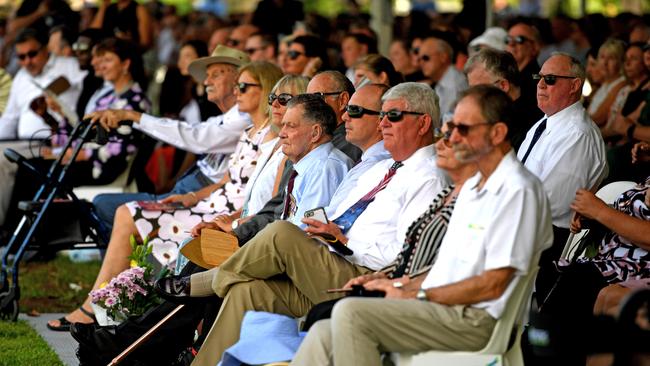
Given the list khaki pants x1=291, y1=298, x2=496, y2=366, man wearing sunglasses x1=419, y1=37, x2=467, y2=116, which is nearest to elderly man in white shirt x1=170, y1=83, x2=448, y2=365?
khaki pants x1=291, y1=298, x2=496, y2=366

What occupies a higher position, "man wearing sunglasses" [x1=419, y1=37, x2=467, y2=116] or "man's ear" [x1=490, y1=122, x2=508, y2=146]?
"man's ear" [x1=490, y1=122, x2=508, y2=146]

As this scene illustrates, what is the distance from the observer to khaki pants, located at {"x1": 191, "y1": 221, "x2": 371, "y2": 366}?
6109 millimetres

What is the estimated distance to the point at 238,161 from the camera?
8664 mm

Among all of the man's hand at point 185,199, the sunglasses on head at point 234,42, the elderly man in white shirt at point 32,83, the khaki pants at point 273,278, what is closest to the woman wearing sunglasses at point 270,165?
the man's hand at point 185,199

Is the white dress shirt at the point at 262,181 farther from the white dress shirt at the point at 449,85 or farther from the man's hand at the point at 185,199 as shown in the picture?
the white dress shirt at the point at 449,85

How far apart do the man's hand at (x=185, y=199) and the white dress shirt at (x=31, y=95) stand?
9.09ft

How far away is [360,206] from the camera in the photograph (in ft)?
21.1

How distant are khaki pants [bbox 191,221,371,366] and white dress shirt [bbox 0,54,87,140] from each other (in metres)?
5.53

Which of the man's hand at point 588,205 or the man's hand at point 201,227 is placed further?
the man's hand at point 201,227

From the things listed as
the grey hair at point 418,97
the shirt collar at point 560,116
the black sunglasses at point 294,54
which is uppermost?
the grey hair at point 418,97

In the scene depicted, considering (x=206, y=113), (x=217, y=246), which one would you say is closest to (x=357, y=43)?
(x=206, y=113)

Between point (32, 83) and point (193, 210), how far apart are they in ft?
12.7

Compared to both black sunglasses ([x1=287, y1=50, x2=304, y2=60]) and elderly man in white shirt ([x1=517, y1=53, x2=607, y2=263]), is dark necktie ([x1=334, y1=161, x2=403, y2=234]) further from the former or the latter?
black sunglasses ([x1=287, y1=50, x2=304, y2=60])

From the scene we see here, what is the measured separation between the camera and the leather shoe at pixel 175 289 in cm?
661
